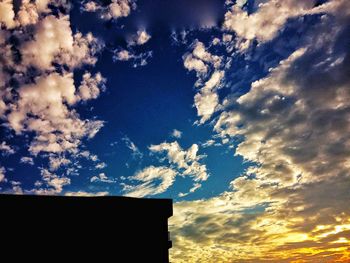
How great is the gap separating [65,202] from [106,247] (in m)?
2.88

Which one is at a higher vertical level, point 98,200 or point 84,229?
point 98,200

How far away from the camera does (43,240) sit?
12.9m

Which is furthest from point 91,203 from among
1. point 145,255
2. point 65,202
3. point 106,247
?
point 145,255

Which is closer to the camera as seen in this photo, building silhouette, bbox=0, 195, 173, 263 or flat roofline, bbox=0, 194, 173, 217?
building silhouette, bbox=0, 195, 173, 263

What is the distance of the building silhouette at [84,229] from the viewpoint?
12.7m

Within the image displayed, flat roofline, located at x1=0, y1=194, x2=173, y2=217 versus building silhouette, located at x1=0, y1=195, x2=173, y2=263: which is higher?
flat roofline, located at x1=0, y1=194, x2=173, y2=217

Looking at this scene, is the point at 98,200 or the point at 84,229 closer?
the point at 84,229

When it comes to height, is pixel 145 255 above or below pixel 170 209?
below

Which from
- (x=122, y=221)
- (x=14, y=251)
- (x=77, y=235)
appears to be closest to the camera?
(x=14, y=251)

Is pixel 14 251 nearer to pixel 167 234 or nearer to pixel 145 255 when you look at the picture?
pixel 145 255

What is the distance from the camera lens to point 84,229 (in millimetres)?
13602

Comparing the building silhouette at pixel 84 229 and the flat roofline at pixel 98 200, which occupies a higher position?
the flat roofline at pixel 98 200

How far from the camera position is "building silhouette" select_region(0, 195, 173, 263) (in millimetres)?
12695

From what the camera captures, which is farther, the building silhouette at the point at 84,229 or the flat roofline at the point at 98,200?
the flat roofline at the point at 98,200
